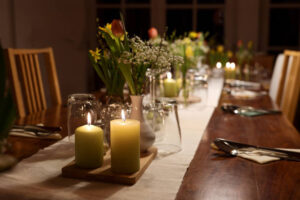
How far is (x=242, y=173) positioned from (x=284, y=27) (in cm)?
437

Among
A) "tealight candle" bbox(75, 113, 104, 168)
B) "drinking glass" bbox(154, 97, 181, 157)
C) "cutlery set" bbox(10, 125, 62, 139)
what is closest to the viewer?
"tealight candle" bbox(75, 113, 104, 168)

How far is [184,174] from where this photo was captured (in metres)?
0.89

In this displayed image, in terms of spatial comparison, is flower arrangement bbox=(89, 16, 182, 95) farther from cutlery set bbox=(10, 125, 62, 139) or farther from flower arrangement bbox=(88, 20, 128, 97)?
cutlery set bbox=(10, 125, 62, 139)

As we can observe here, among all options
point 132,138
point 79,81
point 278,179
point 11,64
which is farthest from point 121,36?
point 79,81

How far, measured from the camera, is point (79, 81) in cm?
488

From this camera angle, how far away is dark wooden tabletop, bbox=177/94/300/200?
0.78 meters

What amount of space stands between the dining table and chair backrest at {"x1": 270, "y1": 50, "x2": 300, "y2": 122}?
96 cm

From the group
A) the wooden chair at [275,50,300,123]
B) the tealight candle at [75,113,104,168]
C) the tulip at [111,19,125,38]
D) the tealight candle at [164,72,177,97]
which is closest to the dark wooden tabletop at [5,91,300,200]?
the tealight candle at [75,113,104,168]

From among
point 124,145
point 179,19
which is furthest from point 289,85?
point 179,19

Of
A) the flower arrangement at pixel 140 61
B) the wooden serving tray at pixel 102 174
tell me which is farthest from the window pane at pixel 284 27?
the wooden serving tray at pixel 102 174

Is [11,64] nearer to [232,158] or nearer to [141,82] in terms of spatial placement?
[141,82]

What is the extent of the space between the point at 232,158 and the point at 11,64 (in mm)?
1218

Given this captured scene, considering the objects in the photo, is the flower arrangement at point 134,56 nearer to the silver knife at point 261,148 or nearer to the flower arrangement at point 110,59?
the flower arrangement at point 110,59

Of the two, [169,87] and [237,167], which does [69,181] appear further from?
[169,87]
